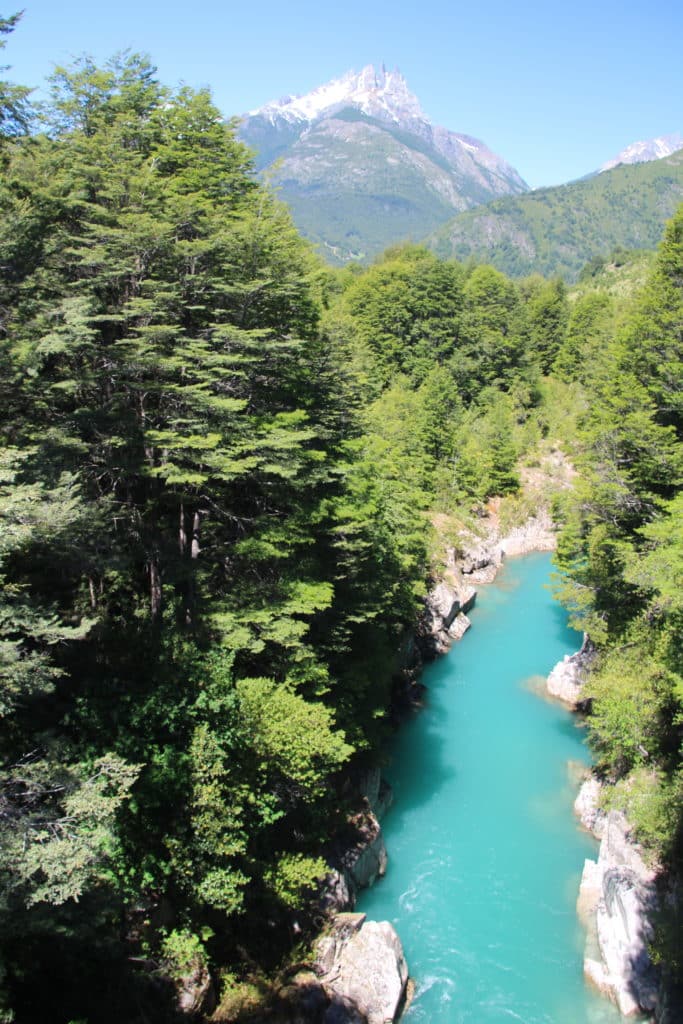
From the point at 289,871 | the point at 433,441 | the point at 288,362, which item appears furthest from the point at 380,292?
the point at 289,871

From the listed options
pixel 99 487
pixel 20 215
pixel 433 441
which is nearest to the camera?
pixel 20 215

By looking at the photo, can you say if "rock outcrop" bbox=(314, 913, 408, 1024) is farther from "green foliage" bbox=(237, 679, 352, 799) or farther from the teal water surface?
"green foliage" bbox=(237, 679, 352, 799)

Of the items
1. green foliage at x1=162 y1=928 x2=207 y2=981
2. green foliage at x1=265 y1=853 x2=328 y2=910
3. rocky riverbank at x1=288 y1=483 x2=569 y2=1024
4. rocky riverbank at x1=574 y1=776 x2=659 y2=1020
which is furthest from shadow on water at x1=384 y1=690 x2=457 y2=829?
green foliage at x1=162 y1=928 x2=207 y2=981

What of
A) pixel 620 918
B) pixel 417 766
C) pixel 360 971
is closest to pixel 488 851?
pixel 417 766

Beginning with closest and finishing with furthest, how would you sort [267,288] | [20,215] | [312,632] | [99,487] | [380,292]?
1. [20,215]
2. [99,487]
3. [267,288]
4. [312,632]
5. [380,292]

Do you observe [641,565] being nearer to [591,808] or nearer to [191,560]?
[591,808]

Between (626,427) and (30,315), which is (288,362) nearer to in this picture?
(30,315)

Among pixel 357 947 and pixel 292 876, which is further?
pixel 357 947
